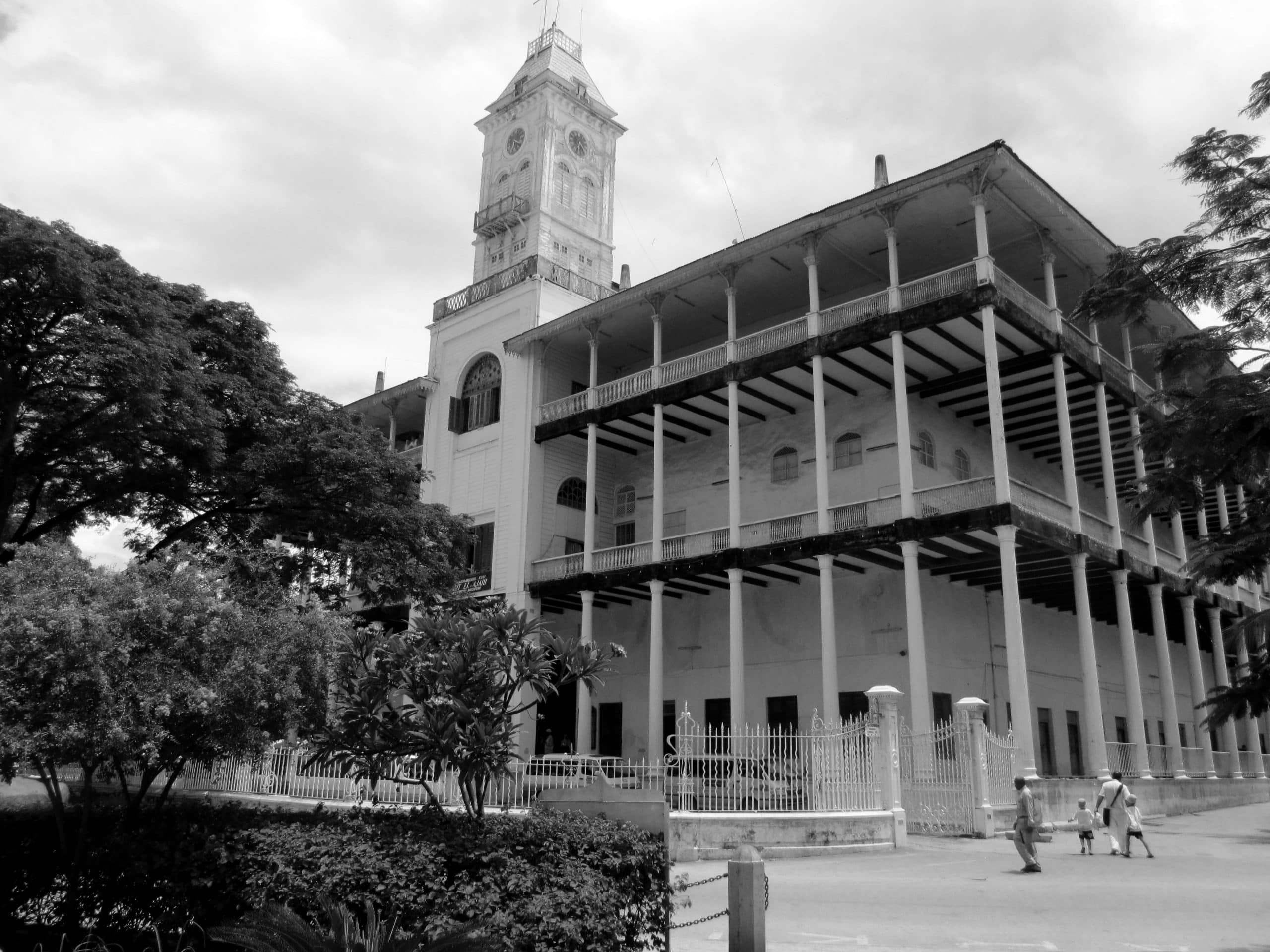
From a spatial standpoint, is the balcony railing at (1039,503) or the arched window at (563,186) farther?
the arched window at (563,186)

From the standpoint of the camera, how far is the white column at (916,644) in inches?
771

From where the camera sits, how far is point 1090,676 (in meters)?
20.8

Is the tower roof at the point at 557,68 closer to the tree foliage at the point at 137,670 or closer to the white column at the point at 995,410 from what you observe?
the white column at the point at 995,410

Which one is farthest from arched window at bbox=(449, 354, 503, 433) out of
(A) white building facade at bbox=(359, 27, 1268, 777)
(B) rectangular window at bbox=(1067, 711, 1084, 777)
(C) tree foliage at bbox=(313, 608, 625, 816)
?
(C) tree foliage at bbox=(313, 608, 625, 816)

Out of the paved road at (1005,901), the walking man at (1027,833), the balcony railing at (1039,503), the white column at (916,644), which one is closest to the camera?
the paved road at (1005,901)

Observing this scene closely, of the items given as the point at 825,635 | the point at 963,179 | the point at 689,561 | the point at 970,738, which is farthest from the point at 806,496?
the point at 970,738

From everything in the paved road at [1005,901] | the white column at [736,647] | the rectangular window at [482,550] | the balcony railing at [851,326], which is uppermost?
the balcony railing at [851,326]

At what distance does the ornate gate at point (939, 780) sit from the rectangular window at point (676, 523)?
12408 mm

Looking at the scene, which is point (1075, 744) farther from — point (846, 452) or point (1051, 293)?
point (1051, 293)

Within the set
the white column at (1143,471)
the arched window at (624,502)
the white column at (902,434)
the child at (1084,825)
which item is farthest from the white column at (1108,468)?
the arched window at (624,502)

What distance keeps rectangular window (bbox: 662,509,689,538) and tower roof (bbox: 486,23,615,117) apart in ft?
57.4

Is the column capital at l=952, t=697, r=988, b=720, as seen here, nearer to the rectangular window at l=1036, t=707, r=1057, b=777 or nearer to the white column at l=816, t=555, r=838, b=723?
the white column at l=816, t=555, r=838, b=723

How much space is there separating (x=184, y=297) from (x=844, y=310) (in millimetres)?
Answer: 13989

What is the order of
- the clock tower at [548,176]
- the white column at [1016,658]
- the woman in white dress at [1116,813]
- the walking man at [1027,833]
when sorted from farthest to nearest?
the clock tower at [548,176]
the white column at [1016,658]
the woman in white dress at [1116,813]
the walking man at [1027,833]
